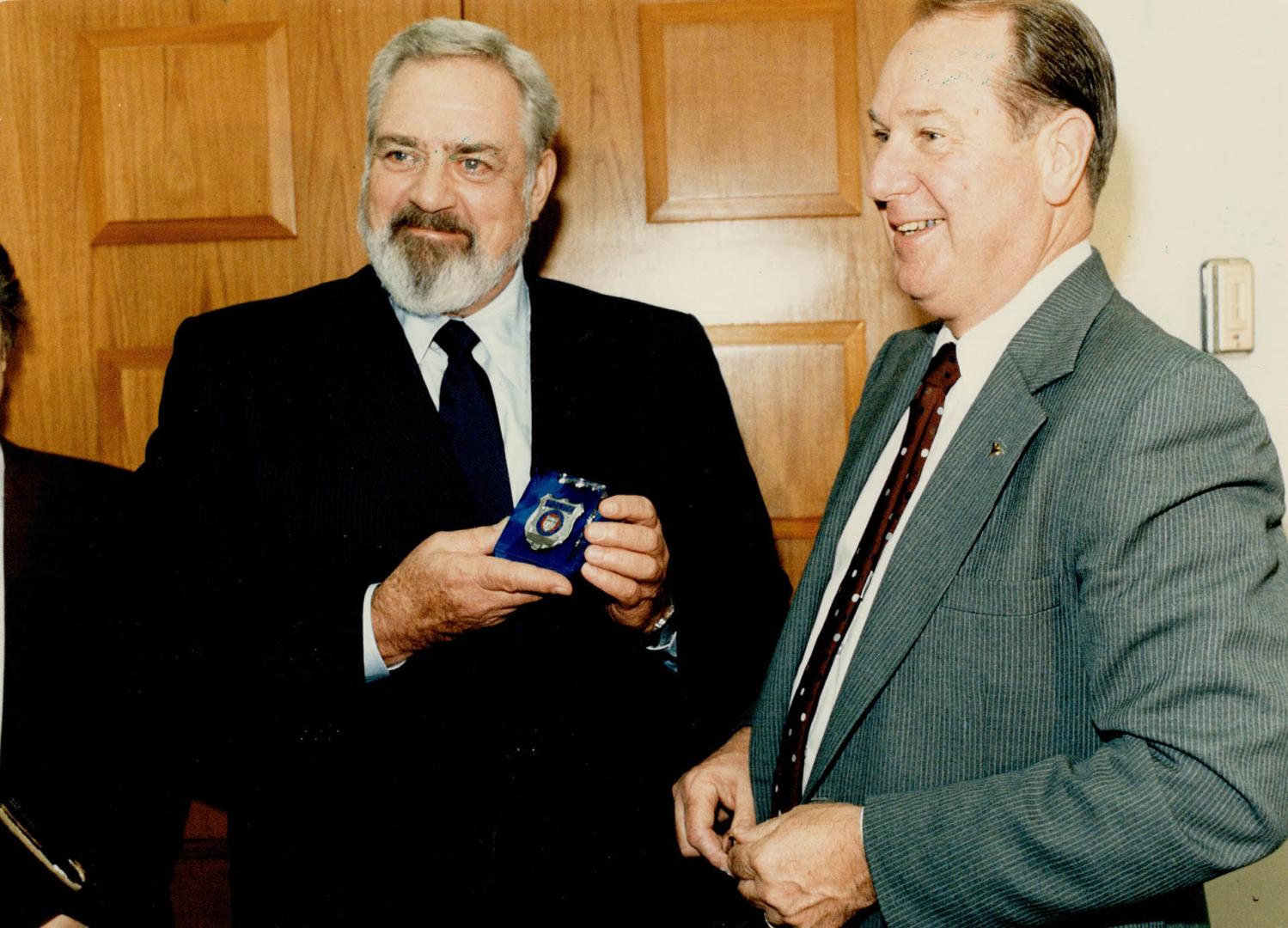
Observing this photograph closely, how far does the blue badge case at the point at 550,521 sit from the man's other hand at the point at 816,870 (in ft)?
1.49

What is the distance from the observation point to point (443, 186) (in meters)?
1.77

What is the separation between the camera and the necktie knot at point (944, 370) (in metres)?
1.36

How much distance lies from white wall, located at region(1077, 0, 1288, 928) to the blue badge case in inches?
49.6

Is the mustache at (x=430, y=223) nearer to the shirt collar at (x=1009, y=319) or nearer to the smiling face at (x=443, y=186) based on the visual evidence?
the smiling face at (x=443, y=186)

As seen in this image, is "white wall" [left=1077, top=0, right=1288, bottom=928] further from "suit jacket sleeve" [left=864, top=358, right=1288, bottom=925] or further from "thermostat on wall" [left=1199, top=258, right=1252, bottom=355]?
"suit jacket sleeve" [left=864, top=358, right=1288, bottom=925]

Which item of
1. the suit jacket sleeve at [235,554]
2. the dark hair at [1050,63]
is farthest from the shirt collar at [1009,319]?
the suit jacket sleeve at [235,554]

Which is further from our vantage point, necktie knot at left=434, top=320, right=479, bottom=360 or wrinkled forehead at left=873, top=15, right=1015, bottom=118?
necktie knot at left=434, top=320, right=479, bottom=360

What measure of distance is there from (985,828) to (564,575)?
617 mm

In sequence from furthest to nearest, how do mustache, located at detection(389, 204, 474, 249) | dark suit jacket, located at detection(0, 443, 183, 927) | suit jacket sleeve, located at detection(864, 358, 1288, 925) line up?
mustache, located at detection(389, 204, 474, 249) → dark suit jacket, located at detection(0, 443, 183, 927) → suit jacket sleeve, located at detection(864, 358, 1288, 925)

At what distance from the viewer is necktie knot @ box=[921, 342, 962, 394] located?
1.36 meters

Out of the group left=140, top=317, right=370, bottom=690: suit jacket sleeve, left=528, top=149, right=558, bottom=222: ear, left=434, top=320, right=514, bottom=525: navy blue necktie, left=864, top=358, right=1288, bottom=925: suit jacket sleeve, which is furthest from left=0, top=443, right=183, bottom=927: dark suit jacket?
left=864, top=358, right=1288, bottom=925: suit jacket sleeve

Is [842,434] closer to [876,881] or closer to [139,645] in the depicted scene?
[876,881]

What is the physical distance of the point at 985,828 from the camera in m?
1.08

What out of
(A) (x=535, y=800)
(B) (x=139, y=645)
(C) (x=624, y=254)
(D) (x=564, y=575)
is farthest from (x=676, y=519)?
(B) (x=139, y=645)
